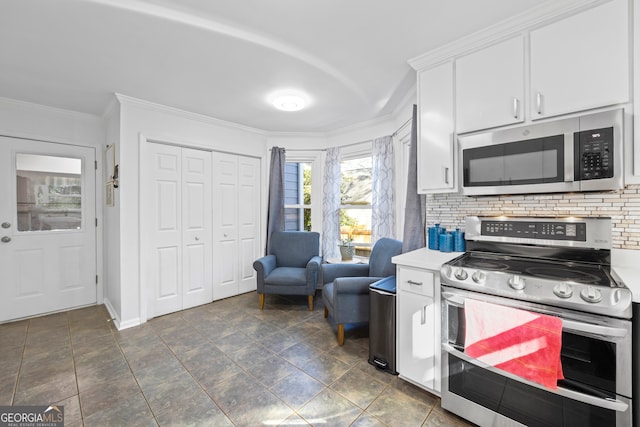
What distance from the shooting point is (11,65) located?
2.15 m

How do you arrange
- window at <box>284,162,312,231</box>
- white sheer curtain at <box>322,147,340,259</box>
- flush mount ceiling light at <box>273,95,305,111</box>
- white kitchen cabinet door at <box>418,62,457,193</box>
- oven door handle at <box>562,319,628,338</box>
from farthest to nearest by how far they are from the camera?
window at <box>284,162,312,231</box> < white sheer curtain at <box>322,147,340,259</box> < flush mount ceiling light at <box>273,95,305,111</box> < white kitchen cabinet door at <box>418,62,457,193</box> < oven door handle at <box>562,319,628,338</box>

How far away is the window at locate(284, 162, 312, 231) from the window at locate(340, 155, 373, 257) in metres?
0.59

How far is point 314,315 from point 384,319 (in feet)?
4.09

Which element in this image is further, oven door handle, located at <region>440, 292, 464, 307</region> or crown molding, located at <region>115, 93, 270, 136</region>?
crown molding, located at <region>115, 93, 270, 136</region>

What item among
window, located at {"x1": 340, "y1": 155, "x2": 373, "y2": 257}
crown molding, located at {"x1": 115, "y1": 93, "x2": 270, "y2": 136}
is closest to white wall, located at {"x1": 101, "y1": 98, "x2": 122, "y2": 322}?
crown molding, located at {"x1": 115, "y1": 93, "x2": 270, "y2": 136}

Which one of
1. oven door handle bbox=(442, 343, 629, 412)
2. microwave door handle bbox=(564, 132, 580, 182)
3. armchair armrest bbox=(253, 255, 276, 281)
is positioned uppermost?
microwave door handle bbox=(564, 132, 580, 182)

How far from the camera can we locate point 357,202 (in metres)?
3.81

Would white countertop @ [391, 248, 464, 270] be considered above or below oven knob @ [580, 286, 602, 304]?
above

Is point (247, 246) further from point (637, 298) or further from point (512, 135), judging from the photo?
point (637, 298)

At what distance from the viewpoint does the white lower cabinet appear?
67.1 inches

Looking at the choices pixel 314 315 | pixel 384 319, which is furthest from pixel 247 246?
pixel 384 319

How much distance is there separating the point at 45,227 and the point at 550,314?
4692 mm

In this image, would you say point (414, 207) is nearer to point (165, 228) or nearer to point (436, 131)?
point (436, 131)

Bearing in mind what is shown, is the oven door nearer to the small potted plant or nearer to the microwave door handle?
the microwave door handle
